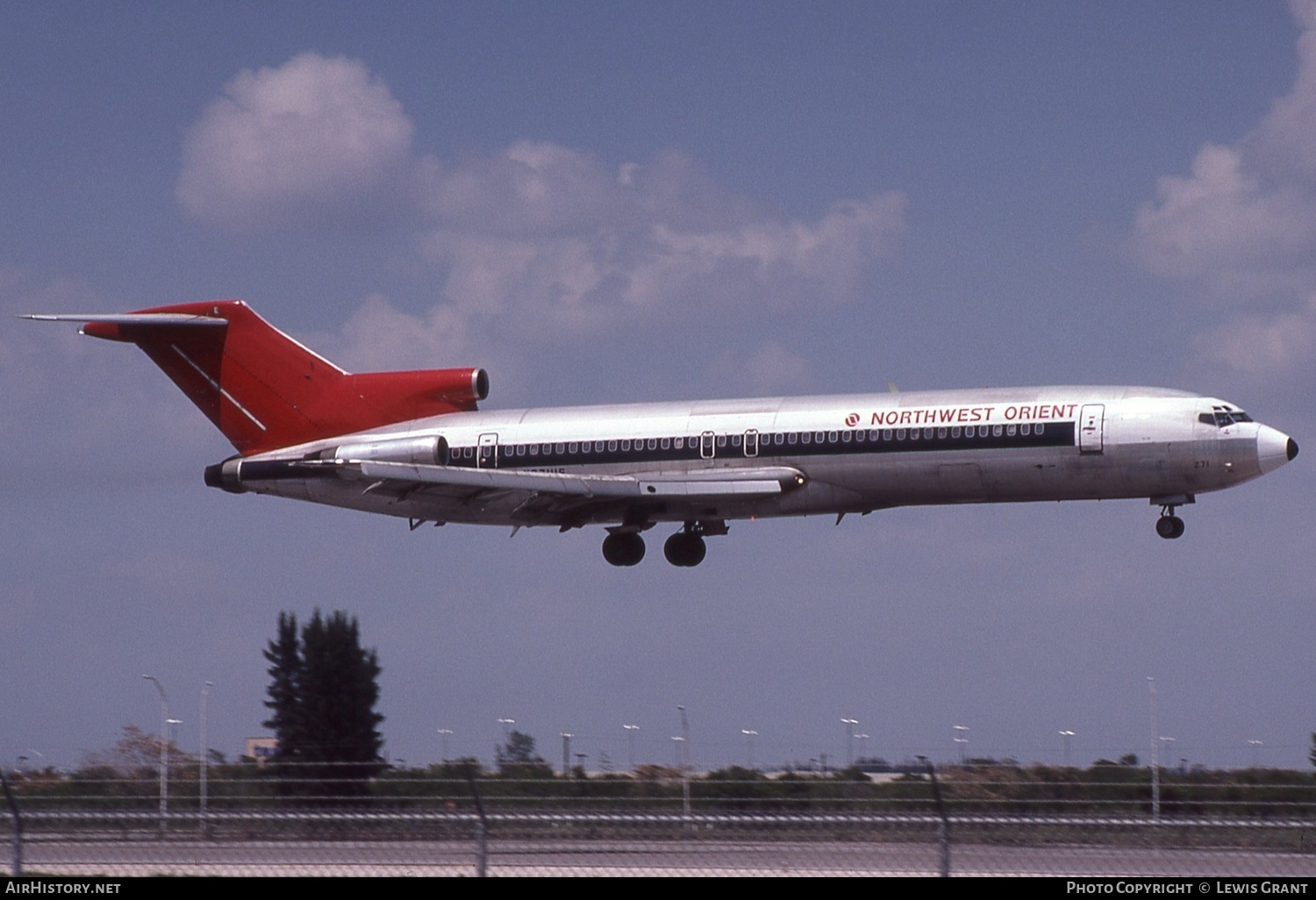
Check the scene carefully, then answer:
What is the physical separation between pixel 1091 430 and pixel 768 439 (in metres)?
7.42

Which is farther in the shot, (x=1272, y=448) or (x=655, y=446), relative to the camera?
(x=655, y=446)

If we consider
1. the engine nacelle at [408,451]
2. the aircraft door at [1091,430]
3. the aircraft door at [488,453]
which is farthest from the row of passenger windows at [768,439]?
the aircraft door at [1091,430]

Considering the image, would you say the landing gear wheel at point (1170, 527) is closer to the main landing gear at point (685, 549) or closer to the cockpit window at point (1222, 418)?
the cockpit window at point (1222, 418)

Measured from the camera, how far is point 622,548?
152 ft

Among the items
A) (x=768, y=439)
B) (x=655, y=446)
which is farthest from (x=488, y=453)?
(x=768, y=439)

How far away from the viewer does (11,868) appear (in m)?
20.6

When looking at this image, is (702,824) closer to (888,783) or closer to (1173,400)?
(888,783)

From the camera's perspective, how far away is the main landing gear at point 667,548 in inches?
1805

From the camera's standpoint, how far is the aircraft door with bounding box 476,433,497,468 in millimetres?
44250

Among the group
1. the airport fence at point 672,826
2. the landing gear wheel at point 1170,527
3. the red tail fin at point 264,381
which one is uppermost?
the red tail fin at point 264,381

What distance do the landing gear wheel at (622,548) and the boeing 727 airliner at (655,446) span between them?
1.8 inches

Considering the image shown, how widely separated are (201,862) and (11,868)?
2.67 meters

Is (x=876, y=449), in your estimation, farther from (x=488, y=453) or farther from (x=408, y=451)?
(x=408, y=451)
